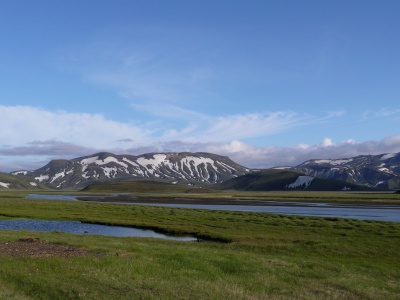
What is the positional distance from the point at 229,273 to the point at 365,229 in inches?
1562

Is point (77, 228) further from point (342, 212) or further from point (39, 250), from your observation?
point (342, 212)

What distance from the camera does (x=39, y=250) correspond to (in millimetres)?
27109

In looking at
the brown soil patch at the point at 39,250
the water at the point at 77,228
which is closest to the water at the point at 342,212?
the water at the point at 77,228

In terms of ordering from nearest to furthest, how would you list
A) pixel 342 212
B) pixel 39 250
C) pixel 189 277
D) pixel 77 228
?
pixel 189 277 → pixel 39 250 → pixel 77 228 → pixel 342 212

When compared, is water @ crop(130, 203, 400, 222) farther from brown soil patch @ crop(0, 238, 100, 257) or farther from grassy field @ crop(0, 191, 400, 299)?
brown soil patch @ crop(0, 238, 100, 257)

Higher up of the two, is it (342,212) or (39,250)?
(39,250)

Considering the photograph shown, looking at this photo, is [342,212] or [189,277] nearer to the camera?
[189,277]

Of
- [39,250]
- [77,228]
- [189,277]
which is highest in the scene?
[39,250]

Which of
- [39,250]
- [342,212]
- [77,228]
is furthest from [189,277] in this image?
[342,212]

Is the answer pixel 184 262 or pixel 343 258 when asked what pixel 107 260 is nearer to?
pixel 184 262

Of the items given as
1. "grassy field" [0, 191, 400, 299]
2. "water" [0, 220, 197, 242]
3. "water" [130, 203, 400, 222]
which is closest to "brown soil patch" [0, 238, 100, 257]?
"grassy field" [0, 191, 400, 299]

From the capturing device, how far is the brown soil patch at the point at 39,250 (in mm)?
25253

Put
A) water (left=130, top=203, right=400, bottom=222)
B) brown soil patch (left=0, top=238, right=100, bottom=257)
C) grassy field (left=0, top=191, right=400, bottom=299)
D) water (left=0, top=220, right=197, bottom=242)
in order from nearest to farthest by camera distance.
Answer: grassy field (left=0, top=191, right=400, bottom=299), brown soil patch (left=0, top=238, right=100, bottom=257), water (left=0, top=220, right=197, bottom=242), water (left=130, top=203, right=400, bottom=222)

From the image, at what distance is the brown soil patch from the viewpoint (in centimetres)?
2525
